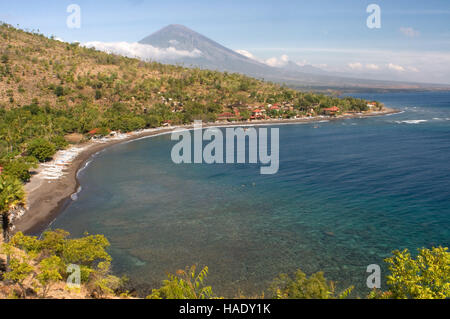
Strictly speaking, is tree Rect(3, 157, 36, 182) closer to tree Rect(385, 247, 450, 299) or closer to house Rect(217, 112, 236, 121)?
tree Rect(385, 247, 450, 299)

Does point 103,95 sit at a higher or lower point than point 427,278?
higher

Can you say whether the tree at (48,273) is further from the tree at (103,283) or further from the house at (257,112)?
the house at (257,112)

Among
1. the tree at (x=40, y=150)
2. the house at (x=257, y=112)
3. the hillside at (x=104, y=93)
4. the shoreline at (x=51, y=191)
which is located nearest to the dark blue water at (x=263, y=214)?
the shoreline at (x=51, y=191)

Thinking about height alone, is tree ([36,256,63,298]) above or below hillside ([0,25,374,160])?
below

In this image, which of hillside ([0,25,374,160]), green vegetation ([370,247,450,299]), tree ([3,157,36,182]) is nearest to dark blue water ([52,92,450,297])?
green vegetation ([370,247,450,299])

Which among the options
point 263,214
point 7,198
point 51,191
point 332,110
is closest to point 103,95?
point 51,191

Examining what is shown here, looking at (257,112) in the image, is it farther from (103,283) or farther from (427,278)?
(427,278)

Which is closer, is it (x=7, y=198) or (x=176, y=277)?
(x=176, y=277)

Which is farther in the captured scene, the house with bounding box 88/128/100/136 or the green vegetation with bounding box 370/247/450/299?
the house with bounding box 88/128/100/136

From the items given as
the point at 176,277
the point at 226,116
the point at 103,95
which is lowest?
the point at 176,277
